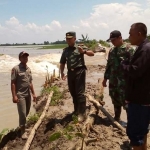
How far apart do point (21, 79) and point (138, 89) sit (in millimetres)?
3257

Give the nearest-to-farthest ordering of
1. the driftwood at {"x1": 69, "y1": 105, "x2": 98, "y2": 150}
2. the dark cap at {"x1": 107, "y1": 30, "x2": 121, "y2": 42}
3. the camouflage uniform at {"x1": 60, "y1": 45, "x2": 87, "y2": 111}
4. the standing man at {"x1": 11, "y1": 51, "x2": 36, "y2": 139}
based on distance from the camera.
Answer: the driftwood at {"x1": 69, "y1": 105, "x2": 98, "y2": 150} < the dark cap at {"x1": 107, "y1": 30, "x2": 121, "y2": 42} < the standing man at {"x1": 11, "y1": 51, "x2": 36, "y2": 139} < the camouflage uniform at {"x1": 60, "y1": 45, "x2": 87, "y2": 111}

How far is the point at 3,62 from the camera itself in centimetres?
2875

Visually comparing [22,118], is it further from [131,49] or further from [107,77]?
[131,49]

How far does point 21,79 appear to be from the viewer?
5805 mm

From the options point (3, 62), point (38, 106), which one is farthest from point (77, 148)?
point (3, 62)

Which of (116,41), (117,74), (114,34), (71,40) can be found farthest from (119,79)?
(71,40)

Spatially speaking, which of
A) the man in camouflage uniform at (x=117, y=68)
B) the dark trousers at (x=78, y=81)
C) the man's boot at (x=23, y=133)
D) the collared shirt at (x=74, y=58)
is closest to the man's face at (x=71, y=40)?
the collared shirt at (x=74, y=58)

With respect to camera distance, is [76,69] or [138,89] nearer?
[138,89]

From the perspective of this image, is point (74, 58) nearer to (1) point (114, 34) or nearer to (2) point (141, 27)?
(1) point (114, 34)

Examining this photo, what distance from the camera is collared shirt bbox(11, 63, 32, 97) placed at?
18.8 ft

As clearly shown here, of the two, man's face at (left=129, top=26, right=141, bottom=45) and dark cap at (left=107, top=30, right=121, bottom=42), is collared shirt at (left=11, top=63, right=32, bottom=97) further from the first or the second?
man's face at (left=129, top=26, right=141, bottom=45)

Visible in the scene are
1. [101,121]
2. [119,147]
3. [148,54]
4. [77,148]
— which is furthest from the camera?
[101,121]

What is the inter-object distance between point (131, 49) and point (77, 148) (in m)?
2.23

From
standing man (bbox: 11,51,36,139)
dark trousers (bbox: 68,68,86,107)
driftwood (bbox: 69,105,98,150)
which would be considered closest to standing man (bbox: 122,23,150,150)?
driftwood (bbox: 69,105,98,150)
